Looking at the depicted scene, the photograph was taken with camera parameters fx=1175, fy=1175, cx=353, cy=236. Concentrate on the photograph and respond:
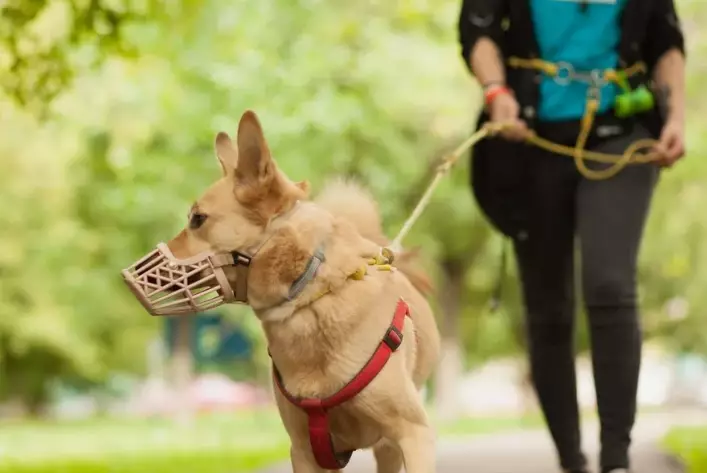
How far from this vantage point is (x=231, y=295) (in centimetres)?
362

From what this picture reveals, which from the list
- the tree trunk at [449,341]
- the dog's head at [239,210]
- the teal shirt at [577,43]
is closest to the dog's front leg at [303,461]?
the dog's head at [239,210]

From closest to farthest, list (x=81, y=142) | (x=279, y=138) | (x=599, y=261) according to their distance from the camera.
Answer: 1. (x=599, y=261)
2. (x=279, y=138)
3. (x=81, y=142)

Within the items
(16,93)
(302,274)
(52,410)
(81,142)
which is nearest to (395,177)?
(81,142)

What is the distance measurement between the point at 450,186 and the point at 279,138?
172 inches

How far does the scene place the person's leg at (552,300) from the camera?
199 inches

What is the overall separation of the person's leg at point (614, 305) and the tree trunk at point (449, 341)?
1721 centimetres

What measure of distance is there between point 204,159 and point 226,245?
15322 millimetres

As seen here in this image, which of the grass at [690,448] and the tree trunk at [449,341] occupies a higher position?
the tree trunk at [449,341]

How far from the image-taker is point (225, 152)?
3.90 meters

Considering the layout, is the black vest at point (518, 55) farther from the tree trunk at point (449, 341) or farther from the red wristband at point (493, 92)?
the tree trunk at point (449, 341)

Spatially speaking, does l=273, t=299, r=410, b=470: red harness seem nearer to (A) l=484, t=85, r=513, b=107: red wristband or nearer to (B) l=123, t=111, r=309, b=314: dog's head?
(B) l=123, t=111, r=309, b=314: dog's head

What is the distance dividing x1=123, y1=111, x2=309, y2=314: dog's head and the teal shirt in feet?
5.94

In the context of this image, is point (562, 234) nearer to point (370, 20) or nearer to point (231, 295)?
point (231, 295)

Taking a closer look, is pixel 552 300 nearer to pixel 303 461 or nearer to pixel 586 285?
pixel 586 285
